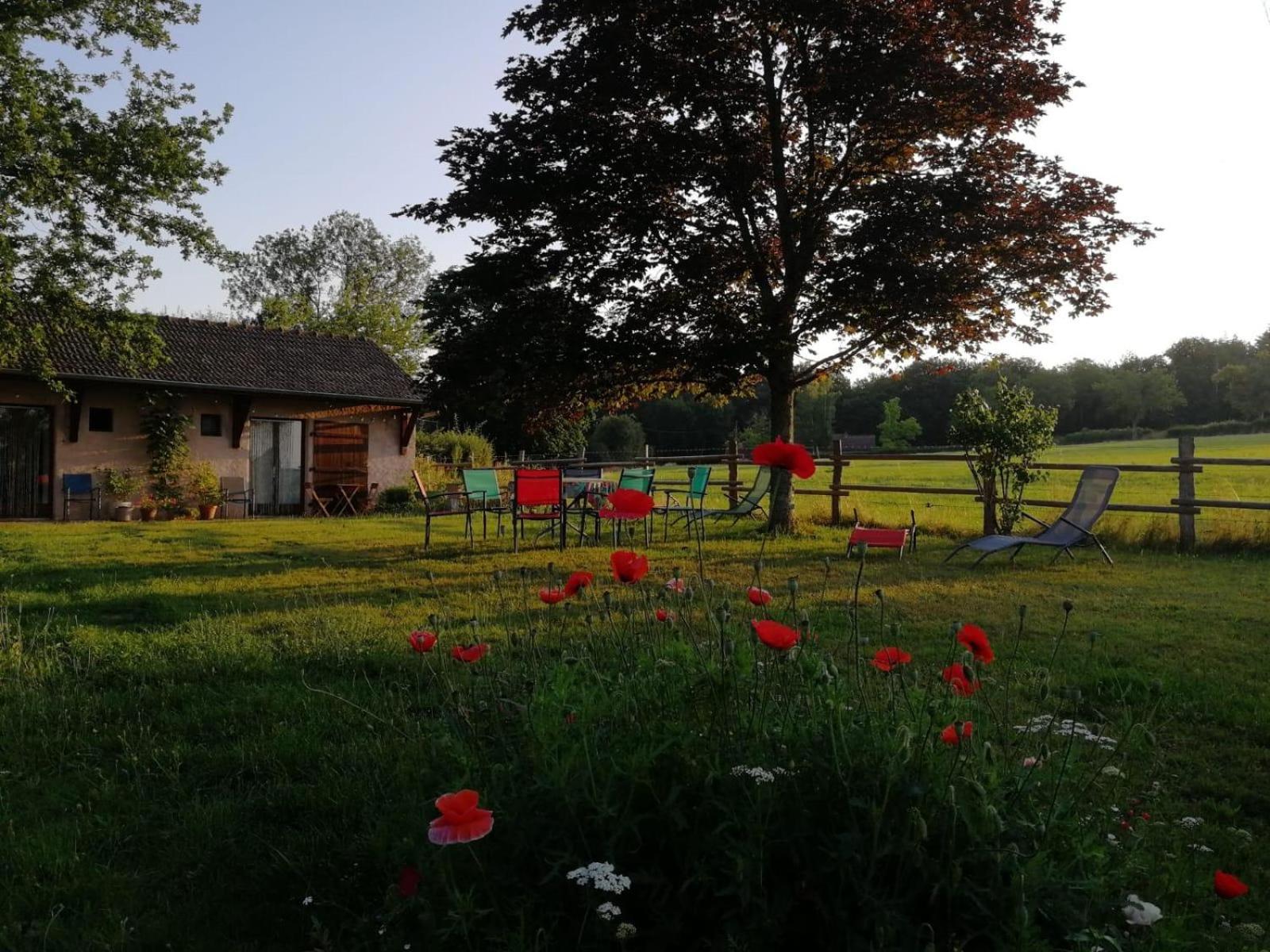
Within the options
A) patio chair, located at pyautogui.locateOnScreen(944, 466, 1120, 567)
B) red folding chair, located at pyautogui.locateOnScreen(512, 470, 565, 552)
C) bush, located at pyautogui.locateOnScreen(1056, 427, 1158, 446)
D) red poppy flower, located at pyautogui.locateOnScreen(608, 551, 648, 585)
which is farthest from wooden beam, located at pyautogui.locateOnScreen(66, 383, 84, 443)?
bush, located at pyautogui.locateOnScreen(1056, 427, 1158, 446)

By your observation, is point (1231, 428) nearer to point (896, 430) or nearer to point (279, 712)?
point (896, 430)

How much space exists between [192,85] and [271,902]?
13.7m

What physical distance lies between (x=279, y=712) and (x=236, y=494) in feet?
50.2

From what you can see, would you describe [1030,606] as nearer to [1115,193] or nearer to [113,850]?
[113,850]

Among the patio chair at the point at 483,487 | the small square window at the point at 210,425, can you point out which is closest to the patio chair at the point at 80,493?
the small square window at the point at 210,425

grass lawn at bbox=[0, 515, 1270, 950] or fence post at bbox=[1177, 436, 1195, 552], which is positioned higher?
fence post at bbox=[1177, 436, 1195, 552]

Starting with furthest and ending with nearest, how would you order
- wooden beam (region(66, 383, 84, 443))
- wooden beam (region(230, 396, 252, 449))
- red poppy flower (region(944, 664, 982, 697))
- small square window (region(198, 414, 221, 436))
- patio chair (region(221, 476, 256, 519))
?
1. wooden beam (region(230, 396, 252, 449))
2. small square window (region(198, 414, 221, 436))
3. patio chair (region(221, 476, 256, 519))
4. wooden beam (region(66, 383, 84, 443))
5. red poppy flower (region(944, 664, 982, 697))

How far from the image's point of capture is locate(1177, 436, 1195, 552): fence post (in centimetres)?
940

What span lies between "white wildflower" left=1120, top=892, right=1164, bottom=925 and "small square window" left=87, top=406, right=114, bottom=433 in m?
17.8

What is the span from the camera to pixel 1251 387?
52.2m

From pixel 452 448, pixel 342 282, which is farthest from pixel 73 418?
pixel 342 282

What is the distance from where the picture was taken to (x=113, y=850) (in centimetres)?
233

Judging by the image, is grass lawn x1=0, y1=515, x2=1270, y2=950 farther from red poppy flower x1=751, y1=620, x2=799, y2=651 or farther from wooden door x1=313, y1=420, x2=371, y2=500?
wooden door x1=313, y1=420, x2=371, y2=500

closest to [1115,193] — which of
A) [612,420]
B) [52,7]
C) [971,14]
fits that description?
[971,14]
